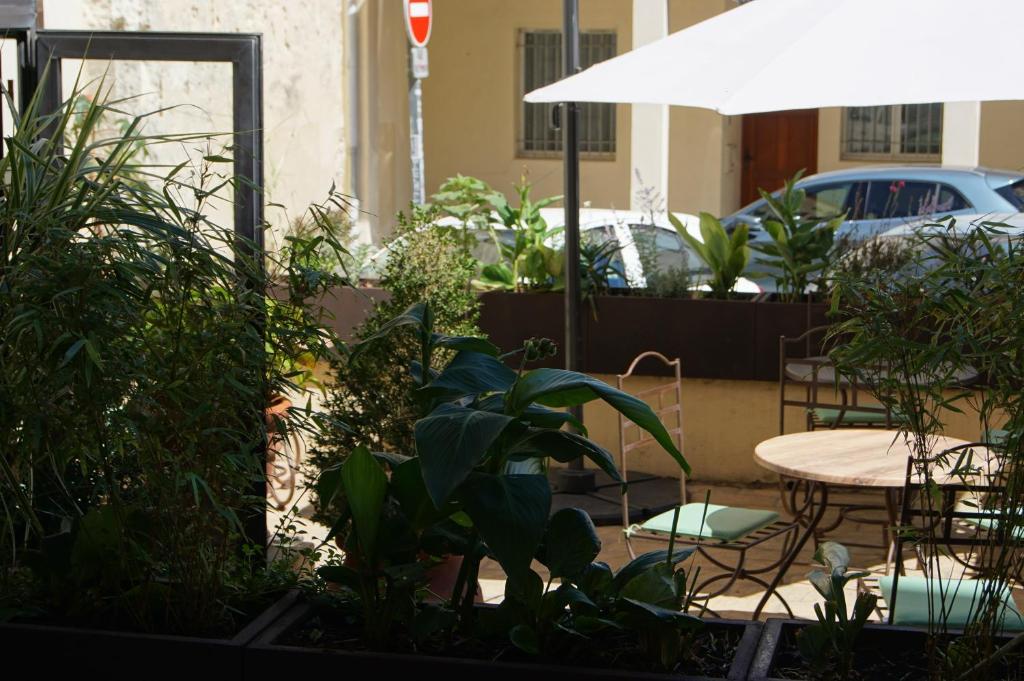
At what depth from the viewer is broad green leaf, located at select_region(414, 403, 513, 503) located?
6.52 feet

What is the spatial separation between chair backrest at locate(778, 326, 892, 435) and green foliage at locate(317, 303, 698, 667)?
9.43ft

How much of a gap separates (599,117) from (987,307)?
1383 cm

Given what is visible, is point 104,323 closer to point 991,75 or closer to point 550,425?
point 550,425

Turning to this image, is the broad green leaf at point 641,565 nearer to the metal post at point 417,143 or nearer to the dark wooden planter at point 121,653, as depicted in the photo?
the dark wooden planter at point 121,653

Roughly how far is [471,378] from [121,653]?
793mm

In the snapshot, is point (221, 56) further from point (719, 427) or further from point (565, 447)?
point (719, 427)

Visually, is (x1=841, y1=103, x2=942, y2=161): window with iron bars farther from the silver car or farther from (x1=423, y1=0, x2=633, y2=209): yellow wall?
the silver car

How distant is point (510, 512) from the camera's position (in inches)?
82.5

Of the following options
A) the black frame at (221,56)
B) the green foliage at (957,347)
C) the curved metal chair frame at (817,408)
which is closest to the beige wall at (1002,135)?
the curved metal chair frame at (817,408)

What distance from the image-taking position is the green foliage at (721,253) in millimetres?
6578

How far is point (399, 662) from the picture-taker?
7.14 ft

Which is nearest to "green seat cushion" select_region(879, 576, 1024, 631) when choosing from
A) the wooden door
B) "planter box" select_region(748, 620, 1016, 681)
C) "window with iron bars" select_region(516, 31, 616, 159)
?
"planter box" select_region(748, 620, 1016, 681)

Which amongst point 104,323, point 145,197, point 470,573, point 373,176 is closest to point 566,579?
point 470,573

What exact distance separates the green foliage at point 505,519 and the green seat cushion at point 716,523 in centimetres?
173
